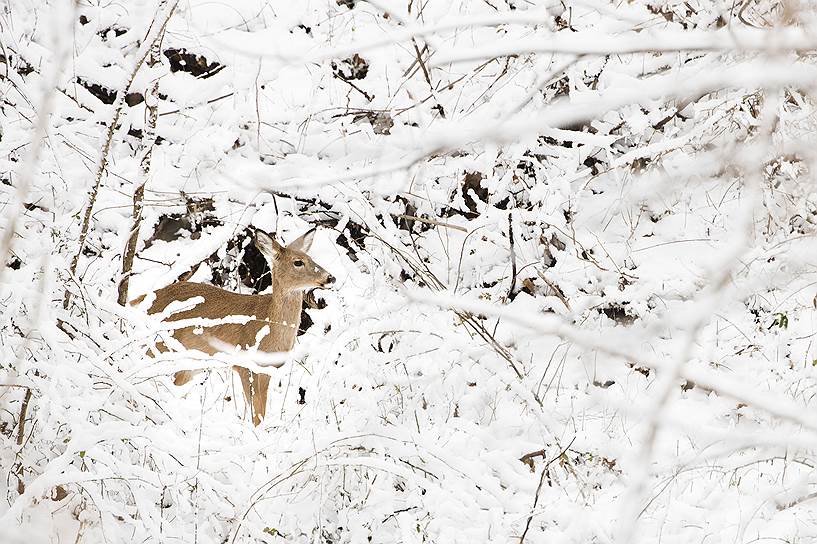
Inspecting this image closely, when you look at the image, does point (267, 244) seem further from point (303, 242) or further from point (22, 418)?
point (22, 418)

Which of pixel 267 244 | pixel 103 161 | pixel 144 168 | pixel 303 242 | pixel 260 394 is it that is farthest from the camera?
pixel 303 242

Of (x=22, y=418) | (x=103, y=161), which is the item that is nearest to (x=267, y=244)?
(x=103, y=161)

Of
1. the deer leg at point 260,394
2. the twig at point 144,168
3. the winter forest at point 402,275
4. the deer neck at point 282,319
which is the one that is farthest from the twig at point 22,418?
the deer neck at point 282,319

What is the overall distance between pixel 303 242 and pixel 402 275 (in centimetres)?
102

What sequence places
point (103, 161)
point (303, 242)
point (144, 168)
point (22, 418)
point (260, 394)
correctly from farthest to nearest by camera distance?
point (303, 242) < point (260, 394) < point (144, 168) < point (103, 161) < point (22, 418)

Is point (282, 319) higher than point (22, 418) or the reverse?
higher

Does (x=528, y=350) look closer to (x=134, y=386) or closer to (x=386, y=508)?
(x=386, y=508)

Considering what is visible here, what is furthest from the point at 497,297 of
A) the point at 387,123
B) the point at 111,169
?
the point at 111,169

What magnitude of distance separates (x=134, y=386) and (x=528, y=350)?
208 centimetres

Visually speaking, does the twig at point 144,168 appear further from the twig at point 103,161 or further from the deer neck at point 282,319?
the deer neck at point 282,319

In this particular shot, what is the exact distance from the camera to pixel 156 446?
102 inches

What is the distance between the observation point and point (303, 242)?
533cm

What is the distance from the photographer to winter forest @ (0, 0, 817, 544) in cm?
255

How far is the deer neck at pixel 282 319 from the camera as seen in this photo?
5.25 metres
